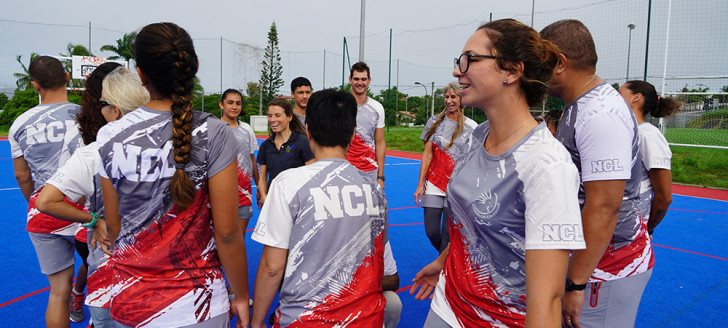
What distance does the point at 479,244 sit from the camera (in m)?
1.60

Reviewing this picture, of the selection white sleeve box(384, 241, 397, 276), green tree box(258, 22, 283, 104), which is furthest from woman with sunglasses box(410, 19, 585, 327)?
green tree box(258, 22, 283, 104)

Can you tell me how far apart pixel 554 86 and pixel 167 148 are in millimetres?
1618

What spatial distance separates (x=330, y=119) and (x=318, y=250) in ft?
2.04

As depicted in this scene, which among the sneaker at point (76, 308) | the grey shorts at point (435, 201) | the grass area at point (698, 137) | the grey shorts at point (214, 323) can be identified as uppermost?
the grass area at point (698, 137)

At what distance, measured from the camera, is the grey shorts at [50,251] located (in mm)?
2959

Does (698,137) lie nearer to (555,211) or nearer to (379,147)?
(379,147)

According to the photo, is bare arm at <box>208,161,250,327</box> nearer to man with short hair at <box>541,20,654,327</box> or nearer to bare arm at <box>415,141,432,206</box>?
man with short hair at <box>541,20,654,327</box>

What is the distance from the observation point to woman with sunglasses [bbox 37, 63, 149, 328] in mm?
2086

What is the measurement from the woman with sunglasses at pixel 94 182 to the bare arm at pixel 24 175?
875 millimetres

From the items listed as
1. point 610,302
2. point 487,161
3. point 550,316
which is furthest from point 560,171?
point 610,302

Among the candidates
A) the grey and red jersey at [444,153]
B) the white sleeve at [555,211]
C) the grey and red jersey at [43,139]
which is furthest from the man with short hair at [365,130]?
the white sleeve at [555,211]

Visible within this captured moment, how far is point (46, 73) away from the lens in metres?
3.26

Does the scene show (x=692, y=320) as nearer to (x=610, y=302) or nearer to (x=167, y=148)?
(x=610, y=302)

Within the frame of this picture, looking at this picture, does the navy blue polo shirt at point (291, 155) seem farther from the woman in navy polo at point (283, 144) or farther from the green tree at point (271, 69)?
the green tree at point (271, 69)
